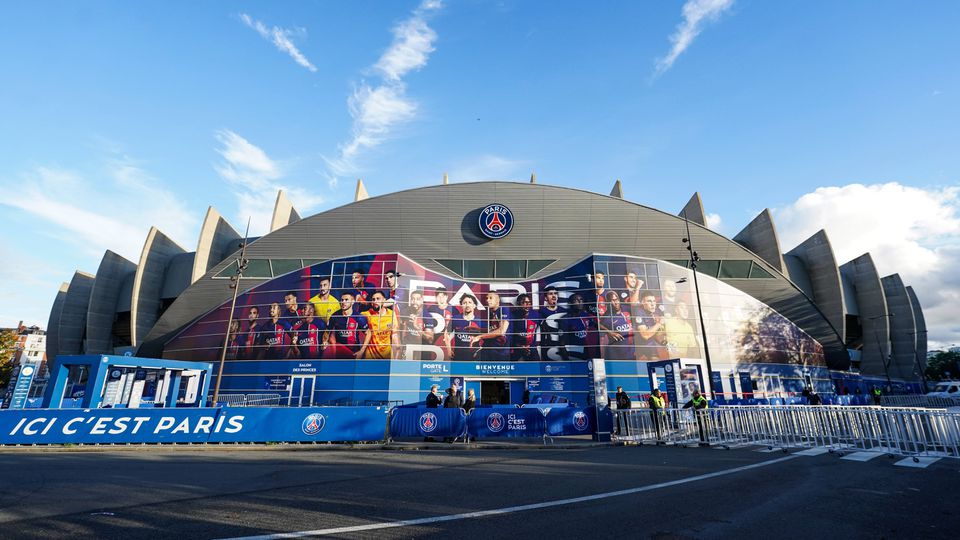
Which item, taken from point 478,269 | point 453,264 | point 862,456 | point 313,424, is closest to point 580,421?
point 862,456

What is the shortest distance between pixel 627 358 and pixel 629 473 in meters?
23.5

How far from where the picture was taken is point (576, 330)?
106ft

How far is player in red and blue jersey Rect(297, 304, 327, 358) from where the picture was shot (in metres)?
31.2

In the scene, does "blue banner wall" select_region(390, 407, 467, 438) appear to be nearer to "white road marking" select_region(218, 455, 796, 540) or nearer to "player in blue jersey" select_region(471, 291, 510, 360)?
"white road marking" select_region(218, 455, 796, 540)

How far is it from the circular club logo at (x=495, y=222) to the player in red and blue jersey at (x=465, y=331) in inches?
255

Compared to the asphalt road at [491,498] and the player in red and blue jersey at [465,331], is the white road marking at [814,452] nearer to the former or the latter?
the asphalt road at [491,498]

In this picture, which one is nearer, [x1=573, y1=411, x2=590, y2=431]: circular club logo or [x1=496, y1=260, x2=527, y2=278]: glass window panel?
[x1=573, y1=411, x2=590, y2=431]: circular club logo

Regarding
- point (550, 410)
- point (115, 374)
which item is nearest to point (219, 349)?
point (115, 374)

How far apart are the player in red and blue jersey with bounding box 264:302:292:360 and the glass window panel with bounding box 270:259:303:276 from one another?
4.81m

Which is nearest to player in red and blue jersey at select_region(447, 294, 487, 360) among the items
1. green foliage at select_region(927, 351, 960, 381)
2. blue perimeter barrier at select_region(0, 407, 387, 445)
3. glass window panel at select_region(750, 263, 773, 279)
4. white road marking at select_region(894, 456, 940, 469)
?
blue perimeter barrier at select_region(0, 407, 387, 445)

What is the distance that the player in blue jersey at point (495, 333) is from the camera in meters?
32.3

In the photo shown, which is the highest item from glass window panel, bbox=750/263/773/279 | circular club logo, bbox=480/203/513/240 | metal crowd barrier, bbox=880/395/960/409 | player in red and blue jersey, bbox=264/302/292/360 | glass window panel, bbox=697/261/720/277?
circular club logo, bbox=480/203/513/240

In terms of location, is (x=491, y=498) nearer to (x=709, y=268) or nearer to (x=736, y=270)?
(x=709, y=268)

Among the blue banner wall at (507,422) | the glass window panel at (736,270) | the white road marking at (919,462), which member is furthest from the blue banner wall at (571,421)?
the glass window panel at (736,270)
